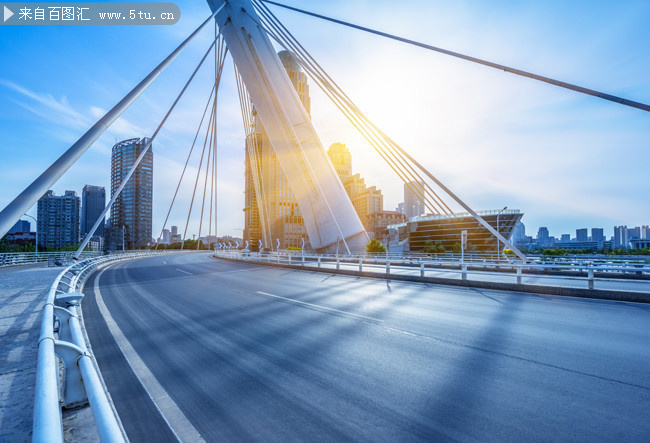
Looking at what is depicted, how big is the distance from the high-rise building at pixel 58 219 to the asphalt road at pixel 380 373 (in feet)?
370

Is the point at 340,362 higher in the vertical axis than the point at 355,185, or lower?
lower

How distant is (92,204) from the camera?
147 metres

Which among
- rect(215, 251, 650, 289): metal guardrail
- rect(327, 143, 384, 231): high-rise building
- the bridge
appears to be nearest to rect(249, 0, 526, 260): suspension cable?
rect(215, 251, 650, 289): metal guardrail

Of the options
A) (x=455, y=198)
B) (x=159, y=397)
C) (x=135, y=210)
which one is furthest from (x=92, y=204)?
(x=159, y=397)

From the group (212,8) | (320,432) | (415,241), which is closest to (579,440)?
(320,432)

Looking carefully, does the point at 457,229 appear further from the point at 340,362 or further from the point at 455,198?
the point at 340,362

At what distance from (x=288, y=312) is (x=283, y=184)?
11853 cm

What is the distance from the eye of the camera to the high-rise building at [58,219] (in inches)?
3826

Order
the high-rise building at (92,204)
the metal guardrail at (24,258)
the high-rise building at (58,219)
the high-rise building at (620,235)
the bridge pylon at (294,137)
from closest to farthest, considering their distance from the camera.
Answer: the bridge pylon at (294,137)
the metal guardrail at (24,258)
the high-rise building at (58,219)
the high-rise building at (92,204)
the high-rise building at (620,235)

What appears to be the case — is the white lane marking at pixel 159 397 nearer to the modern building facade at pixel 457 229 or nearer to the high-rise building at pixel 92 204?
the modern building facade at pixel 457 229

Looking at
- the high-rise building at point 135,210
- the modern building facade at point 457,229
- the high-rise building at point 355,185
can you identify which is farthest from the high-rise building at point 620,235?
the high-rise building at point 135,210

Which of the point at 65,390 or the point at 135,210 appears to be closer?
the point at 65,390

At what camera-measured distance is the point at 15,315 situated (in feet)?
25.0

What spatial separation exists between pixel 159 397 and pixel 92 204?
176m
